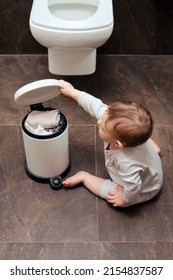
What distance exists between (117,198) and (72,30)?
67 cm

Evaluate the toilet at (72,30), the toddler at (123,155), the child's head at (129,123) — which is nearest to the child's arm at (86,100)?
the toddler at (123,155)

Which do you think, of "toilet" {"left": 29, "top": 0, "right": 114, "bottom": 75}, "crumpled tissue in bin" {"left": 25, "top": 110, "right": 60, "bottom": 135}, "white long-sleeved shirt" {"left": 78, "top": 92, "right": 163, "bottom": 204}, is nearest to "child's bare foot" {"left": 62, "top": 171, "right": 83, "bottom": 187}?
"white long-sleeved shirt" {"left": 78, "top": 92, "right": 163, "bottom": 204}

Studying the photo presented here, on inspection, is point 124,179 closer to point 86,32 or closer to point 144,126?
point 144,126

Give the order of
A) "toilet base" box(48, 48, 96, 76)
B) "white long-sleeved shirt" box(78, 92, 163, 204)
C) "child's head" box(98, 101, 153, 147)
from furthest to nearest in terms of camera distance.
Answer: "toilet base" box(48, 48, 96, 76), "white long-sleeved shirt" box(78, 92, 163, 204), "child's head" box(98, 101, 153, 147)

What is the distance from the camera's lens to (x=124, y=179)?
1333mm

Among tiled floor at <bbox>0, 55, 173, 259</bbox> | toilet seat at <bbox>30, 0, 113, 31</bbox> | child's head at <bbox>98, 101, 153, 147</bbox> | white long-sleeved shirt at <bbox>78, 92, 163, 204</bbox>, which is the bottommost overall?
tiled floor at <bbox>0, 55, 173, 259</bbox>

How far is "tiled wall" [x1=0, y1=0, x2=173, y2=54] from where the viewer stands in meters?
1.97

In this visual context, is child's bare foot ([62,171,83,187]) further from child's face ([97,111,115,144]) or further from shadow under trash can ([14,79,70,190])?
child's face ([97,111,115,144])

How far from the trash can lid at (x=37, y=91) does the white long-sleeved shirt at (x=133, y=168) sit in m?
0.11

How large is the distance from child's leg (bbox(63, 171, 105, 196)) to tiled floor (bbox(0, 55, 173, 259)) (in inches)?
1.3

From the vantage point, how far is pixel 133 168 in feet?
4.33

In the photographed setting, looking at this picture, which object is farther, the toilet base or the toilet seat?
the toilet base
